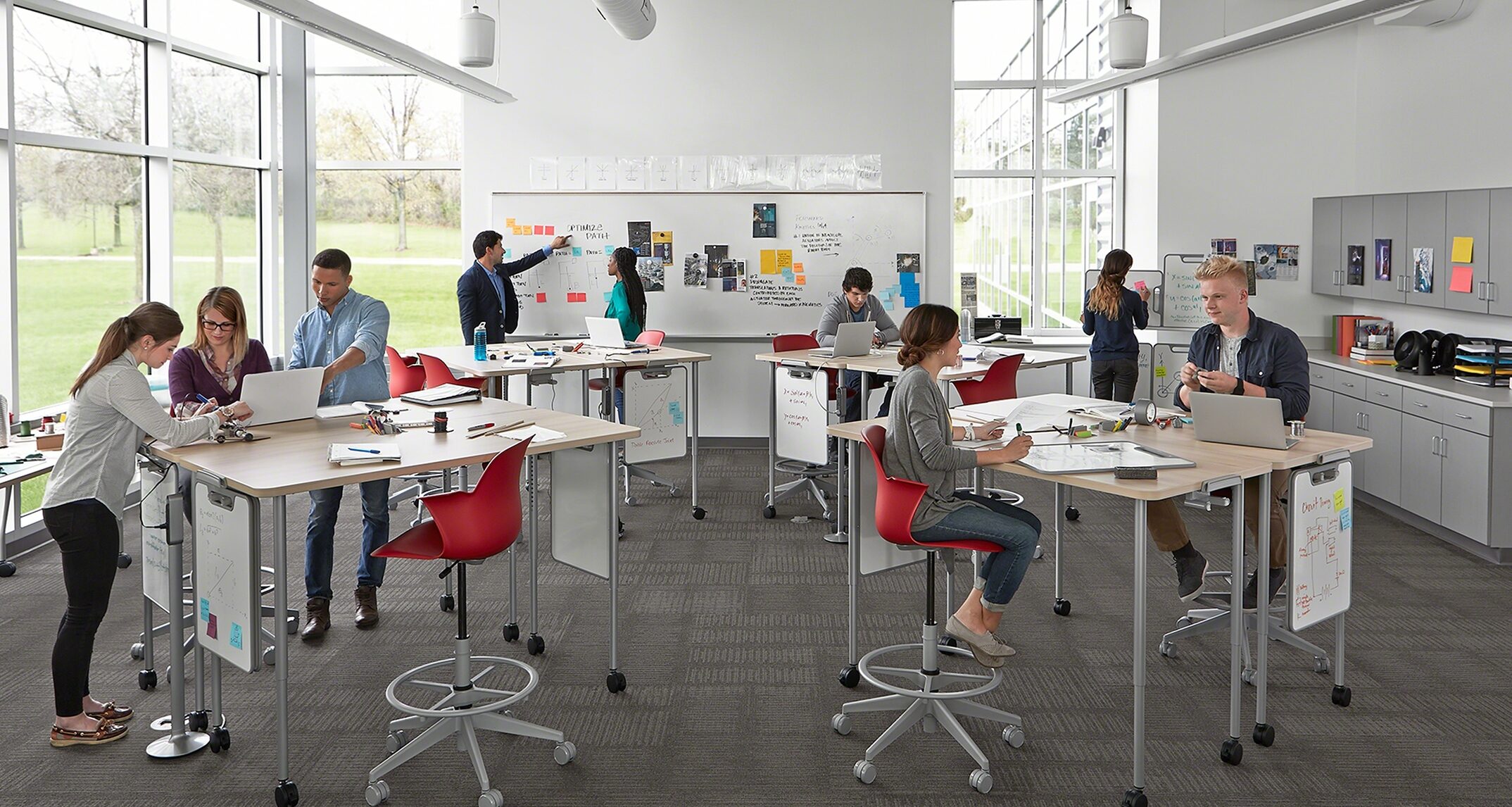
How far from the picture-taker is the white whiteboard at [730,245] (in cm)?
907

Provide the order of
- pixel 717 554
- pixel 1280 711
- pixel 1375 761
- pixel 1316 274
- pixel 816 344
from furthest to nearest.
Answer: pixel 1316 274 → pixel 816 344 → pixel 717 554 → pixel 1280 711 → pixel 1375 761

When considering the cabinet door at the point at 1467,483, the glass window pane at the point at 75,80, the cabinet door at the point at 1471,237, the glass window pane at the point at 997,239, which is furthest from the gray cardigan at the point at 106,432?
the glass window pane at the point at 997,239

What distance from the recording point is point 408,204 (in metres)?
9.60

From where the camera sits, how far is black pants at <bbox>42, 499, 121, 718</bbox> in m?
3.54

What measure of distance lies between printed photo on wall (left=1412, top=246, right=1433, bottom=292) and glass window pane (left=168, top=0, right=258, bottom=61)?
780cm

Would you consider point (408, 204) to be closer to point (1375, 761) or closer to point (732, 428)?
point (732, 428)

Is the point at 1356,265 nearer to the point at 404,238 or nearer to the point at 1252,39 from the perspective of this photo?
the point at 1252,39

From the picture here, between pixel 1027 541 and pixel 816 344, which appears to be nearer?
pixel 1027 541

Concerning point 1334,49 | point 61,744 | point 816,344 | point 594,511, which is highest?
point 1334,49

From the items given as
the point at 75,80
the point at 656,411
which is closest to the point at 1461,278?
the point at 656,411

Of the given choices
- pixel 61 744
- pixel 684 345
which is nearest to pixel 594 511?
pixel 61 744

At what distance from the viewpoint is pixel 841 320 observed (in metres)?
7.53

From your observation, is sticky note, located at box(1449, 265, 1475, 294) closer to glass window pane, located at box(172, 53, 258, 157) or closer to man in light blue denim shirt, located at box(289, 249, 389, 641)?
man in light blue denim shirt, located at box(289, 249, 389, 641)

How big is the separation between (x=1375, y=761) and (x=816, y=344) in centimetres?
458
